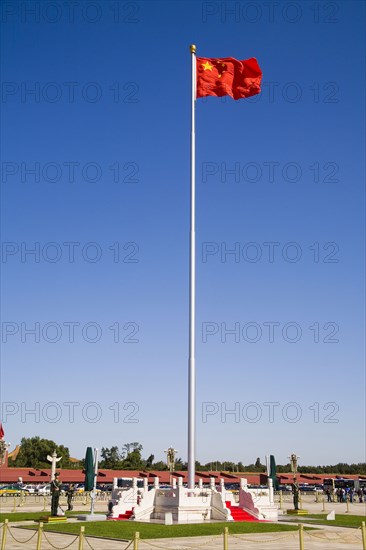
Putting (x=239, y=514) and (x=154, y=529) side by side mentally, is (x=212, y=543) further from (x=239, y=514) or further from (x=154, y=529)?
(x=239, y=514)

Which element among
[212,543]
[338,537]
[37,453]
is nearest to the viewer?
[212,543]

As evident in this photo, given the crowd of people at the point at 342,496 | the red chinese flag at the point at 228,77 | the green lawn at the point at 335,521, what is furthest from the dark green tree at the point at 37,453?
the red chinese flag at the point at 228,77

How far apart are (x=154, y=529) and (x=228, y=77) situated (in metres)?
23.3

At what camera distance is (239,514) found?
31.3 m

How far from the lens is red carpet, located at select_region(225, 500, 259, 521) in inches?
1215

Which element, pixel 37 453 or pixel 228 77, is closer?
pixel 228 77

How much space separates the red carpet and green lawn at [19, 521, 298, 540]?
82.1 inches

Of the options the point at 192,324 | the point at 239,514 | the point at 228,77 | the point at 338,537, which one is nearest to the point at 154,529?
the point at 338,537

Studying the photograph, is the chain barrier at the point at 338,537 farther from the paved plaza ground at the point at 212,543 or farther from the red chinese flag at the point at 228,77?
the red chinese flag at the point at 228,77

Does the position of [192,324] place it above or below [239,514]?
above

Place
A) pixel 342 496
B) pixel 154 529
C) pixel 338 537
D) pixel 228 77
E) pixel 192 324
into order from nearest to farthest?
pixel 338 537 → pixel 154 529 → pixel 192 324 → pixel 228 77 → pixel 342 496

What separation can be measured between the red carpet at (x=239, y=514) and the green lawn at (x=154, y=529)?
2086mm

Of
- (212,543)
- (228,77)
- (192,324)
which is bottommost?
(212,543)

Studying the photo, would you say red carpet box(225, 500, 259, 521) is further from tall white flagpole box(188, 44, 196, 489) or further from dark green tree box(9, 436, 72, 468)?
dark green tree box(9, 436, 72, 468)
